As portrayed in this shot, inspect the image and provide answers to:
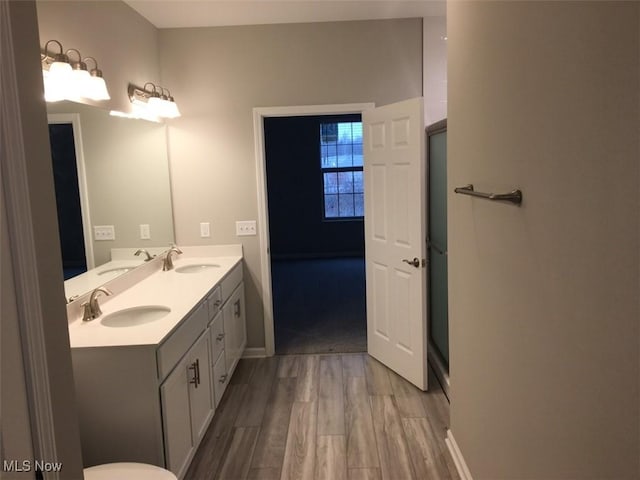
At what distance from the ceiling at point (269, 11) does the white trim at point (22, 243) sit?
109 inches

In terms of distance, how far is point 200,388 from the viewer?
2.73 m

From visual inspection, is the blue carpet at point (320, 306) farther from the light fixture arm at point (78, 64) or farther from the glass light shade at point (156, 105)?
the light fixture arm at point (78, 64)

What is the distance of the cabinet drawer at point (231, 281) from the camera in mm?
3381

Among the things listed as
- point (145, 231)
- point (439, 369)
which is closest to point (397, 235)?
point (439, 369)

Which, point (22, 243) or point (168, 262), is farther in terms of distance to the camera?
point (168, 262)

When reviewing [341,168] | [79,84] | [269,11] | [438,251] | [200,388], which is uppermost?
[269,11]

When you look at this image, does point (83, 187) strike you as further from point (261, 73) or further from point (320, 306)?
point (320, 306)

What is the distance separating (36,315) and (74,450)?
1.16ft

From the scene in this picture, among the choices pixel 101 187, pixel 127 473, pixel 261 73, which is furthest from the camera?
pixel 261 73

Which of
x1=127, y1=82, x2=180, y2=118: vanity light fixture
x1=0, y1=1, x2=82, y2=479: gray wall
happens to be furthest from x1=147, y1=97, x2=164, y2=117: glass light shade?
x1=0, y1=1, x2=82, y2=479: gray wall

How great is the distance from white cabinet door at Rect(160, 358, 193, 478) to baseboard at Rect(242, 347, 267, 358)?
5.21 ft

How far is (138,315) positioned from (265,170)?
1730 millimetres

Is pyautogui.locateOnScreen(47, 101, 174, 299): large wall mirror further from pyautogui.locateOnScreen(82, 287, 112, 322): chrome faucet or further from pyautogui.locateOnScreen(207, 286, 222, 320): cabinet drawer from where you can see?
pyautogui.locateOnScreen(207, 286, 222, 320): cabinet drawer

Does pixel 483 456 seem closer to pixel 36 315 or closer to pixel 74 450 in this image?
pixel 74 450
